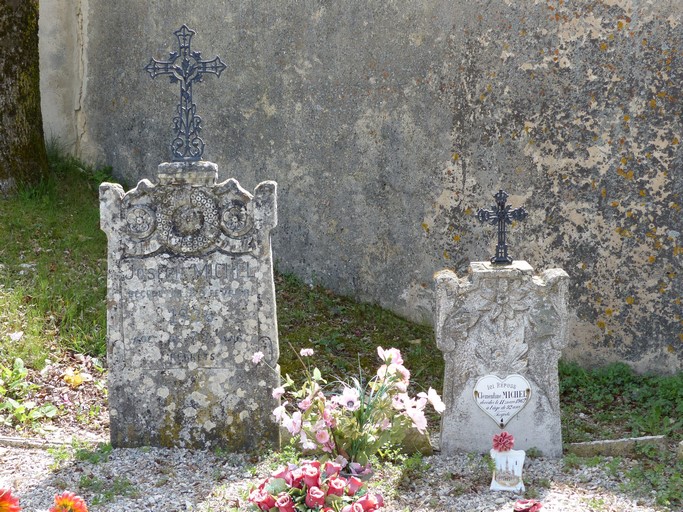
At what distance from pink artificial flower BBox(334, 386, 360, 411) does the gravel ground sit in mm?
434

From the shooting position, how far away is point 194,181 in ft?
15.6

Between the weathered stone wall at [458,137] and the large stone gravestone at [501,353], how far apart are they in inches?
61.4

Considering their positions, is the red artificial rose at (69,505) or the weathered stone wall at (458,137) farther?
the weathered stone wall at (458,137)

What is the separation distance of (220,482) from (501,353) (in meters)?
1.61

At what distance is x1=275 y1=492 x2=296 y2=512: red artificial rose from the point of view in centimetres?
355

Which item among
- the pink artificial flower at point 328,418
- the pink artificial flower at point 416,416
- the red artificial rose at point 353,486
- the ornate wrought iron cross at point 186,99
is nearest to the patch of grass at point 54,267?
the ornate wrought iron cross at point 186,99

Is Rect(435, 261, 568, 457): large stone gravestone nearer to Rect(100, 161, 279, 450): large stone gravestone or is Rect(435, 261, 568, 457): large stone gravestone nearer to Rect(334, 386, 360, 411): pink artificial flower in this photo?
Rect(334, 386, 360, 411): pink artificial flower

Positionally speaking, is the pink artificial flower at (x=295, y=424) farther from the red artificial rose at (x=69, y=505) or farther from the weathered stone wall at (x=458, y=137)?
the weathered stone wall at (x=458, y=137)

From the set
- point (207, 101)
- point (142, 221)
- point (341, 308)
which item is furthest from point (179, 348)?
point (207, 101)

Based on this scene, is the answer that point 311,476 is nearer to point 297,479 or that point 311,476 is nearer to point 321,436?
point 297,479

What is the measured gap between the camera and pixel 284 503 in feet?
11.7

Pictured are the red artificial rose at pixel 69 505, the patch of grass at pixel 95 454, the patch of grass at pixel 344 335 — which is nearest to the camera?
the red artificial rose at pixel 69 505

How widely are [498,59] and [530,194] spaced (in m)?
0.98

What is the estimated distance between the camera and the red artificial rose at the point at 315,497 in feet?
11.7
